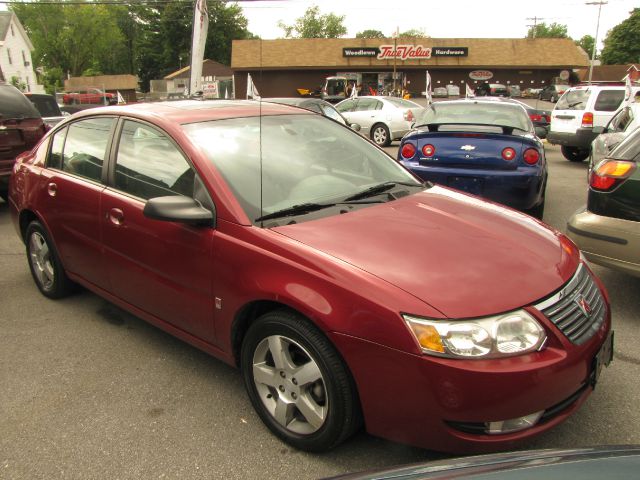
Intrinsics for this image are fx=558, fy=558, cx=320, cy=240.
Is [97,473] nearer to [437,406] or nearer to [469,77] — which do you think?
[437,406]

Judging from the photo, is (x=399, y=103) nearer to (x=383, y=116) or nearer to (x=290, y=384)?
(x=383, y=116)

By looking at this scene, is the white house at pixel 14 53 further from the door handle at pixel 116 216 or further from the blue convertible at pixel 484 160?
the door handle at pixel 116 216

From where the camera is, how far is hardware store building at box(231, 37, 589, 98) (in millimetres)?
42000

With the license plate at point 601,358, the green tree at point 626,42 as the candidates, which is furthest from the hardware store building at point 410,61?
the license plate at point 601,358

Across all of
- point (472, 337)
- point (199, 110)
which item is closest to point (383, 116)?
point (199, 110)

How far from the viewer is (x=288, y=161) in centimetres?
319

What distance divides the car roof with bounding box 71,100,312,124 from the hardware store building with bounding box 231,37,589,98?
3967 cm

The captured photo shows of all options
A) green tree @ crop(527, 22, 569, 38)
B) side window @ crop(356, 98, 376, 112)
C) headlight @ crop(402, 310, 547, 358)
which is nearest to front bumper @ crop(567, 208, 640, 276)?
headlight @ crop(402, 310, 547, 358)

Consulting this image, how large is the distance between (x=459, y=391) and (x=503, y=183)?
422 cm

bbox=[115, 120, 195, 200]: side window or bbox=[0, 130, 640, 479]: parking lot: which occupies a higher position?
bbox=[115, 120, 195, 200]: side window

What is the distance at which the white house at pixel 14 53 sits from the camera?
49031 mm

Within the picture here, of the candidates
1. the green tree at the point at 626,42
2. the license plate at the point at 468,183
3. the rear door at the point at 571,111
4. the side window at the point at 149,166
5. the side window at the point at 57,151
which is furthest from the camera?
the green tree at the point at 626,42

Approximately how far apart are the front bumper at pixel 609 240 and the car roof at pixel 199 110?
2.23 metres

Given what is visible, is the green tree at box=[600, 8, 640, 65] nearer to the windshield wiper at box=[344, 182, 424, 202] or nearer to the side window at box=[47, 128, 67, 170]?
the windshield wiper at box=[344, 182, 424, 202]
